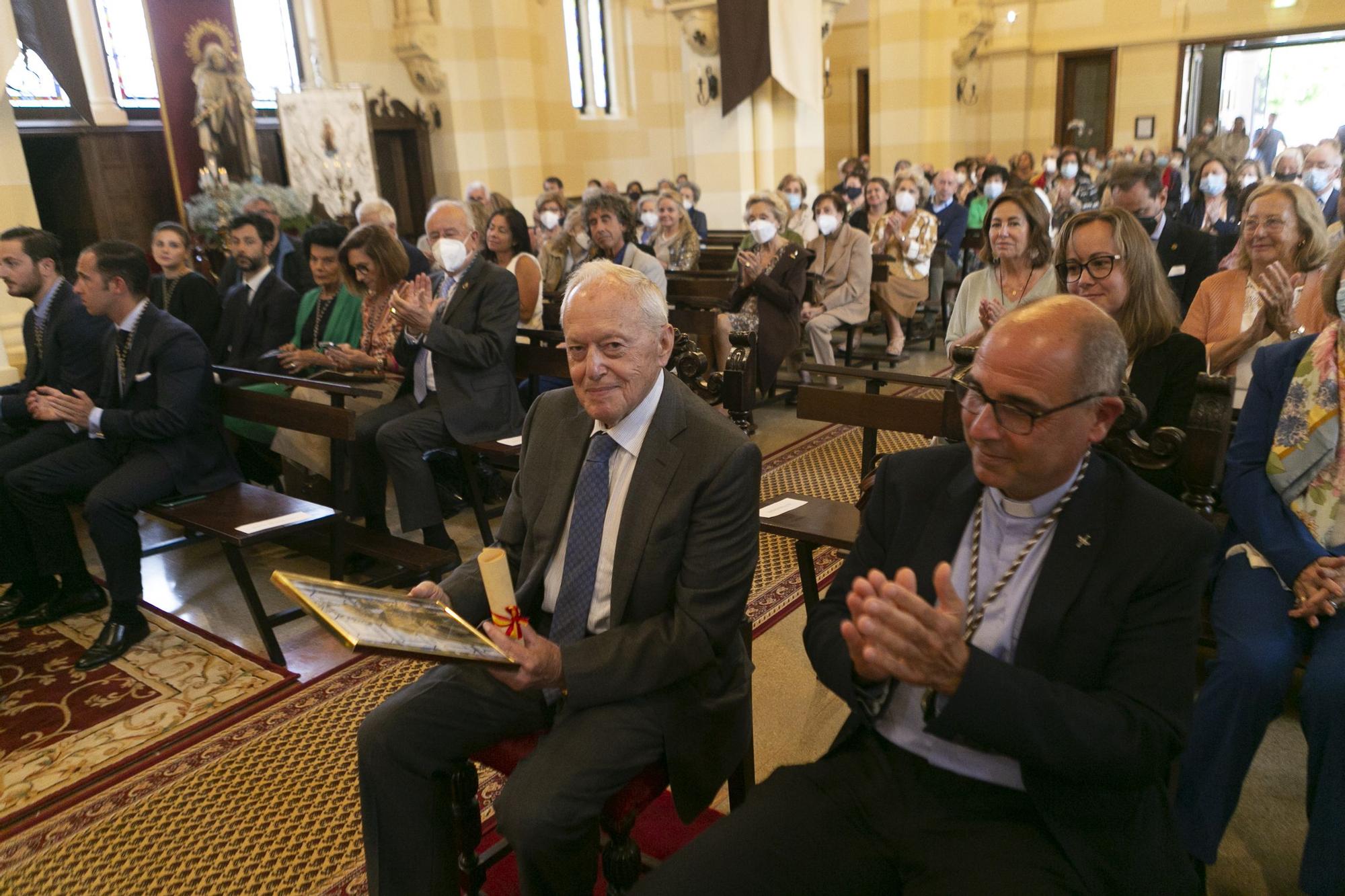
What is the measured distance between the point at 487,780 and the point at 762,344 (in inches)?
163

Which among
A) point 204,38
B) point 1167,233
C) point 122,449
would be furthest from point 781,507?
point 204,38

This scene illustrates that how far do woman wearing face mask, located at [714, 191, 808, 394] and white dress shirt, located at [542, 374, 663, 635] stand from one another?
409 centimetres

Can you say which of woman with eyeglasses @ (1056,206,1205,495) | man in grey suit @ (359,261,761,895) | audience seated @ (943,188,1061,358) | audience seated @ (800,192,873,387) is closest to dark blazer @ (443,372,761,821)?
man in grey suit @ (359,261,761,895)

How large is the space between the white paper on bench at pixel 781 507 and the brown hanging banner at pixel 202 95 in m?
9.68

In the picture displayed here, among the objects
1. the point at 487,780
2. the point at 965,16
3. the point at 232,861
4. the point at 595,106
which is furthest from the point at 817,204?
the point at 965,16

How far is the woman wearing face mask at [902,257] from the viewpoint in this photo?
7.99 meters

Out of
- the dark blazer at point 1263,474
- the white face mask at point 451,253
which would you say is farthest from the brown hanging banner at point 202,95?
the dark blazer at point 1263,474

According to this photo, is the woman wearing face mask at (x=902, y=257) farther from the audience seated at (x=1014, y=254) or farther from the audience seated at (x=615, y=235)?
the audience seated at (x=1014, y=254)

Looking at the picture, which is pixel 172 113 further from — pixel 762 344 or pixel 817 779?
pixel 817 779

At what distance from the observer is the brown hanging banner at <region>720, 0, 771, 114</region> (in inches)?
376

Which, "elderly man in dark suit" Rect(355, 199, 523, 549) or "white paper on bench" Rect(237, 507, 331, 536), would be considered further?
"elderly man in dark suit" Rect(355, 199, 523, 549)

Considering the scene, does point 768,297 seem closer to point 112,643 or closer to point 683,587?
point 112,643

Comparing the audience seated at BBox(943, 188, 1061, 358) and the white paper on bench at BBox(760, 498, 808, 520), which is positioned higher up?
the audience seated at BBox(943, 188, 1061, 358)

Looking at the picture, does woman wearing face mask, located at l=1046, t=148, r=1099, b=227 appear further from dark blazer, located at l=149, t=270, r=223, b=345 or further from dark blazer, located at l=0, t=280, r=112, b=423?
dark blazer, located at l=0, t=280, r=112, b=423
